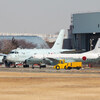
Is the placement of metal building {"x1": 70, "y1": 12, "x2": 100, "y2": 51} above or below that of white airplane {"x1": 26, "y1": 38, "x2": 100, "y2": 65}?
above

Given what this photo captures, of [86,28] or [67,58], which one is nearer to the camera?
[67,58]

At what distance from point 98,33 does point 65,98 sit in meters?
121

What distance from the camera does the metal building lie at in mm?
156375

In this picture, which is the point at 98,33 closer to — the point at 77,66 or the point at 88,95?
the point at 77,66

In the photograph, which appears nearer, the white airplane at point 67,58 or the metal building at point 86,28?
the white airplane at point 67,58

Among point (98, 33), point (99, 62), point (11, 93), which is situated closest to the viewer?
point (11, 93)

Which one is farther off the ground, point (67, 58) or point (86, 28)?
point (86, 28)

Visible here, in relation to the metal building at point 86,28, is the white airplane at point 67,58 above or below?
below

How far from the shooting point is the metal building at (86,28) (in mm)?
156375

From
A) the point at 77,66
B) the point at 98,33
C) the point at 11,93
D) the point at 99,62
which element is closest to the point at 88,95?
the point at 11,93

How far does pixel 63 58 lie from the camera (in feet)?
330

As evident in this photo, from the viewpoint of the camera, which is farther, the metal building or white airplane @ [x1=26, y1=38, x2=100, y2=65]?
the metal building

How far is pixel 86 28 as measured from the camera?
15838 cm

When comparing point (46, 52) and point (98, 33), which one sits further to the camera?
point (98, 33)
